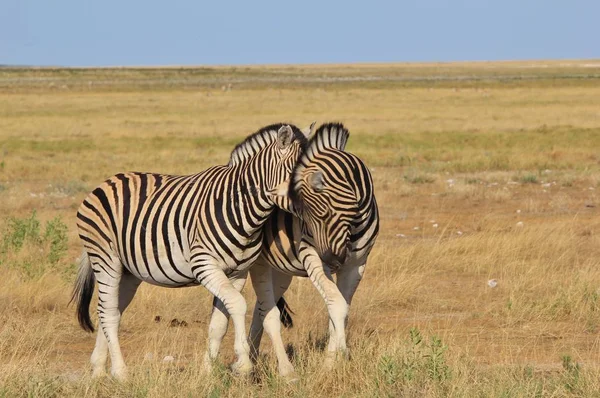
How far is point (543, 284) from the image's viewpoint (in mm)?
7996

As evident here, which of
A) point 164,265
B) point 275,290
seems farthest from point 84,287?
point 275,290

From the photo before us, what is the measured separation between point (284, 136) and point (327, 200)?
16.2 inches

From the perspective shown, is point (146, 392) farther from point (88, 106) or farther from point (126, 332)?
point (88, 106)

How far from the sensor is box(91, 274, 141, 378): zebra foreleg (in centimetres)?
549

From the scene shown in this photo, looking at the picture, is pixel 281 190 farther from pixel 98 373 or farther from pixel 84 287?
pixel 84 287

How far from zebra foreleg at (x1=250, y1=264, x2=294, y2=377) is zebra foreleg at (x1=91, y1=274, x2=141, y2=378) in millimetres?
804

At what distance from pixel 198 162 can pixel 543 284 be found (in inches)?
524

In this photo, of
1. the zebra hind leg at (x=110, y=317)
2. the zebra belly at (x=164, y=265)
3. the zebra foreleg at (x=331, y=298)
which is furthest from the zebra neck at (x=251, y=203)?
the zebra hind leg at (x=110, y=317)

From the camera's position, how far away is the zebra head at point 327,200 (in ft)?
15.5

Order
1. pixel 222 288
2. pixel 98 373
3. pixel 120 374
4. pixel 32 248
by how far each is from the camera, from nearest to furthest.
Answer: pixel 222 288
pixel 120 374
pixel 98 373
pixel 32 248

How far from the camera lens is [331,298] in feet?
15.9

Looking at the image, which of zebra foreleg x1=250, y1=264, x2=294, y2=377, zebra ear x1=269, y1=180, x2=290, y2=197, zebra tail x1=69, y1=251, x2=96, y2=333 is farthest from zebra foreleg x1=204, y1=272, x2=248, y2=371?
zebra tail x1=69, y1=251, x2=96, y2=333

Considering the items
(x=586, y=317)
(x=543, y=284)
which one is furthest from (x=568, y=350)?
(x=543, y=284)

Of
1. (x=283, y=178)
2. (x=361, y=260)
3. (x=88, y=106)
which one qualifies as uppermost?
(x=283, y=178)
